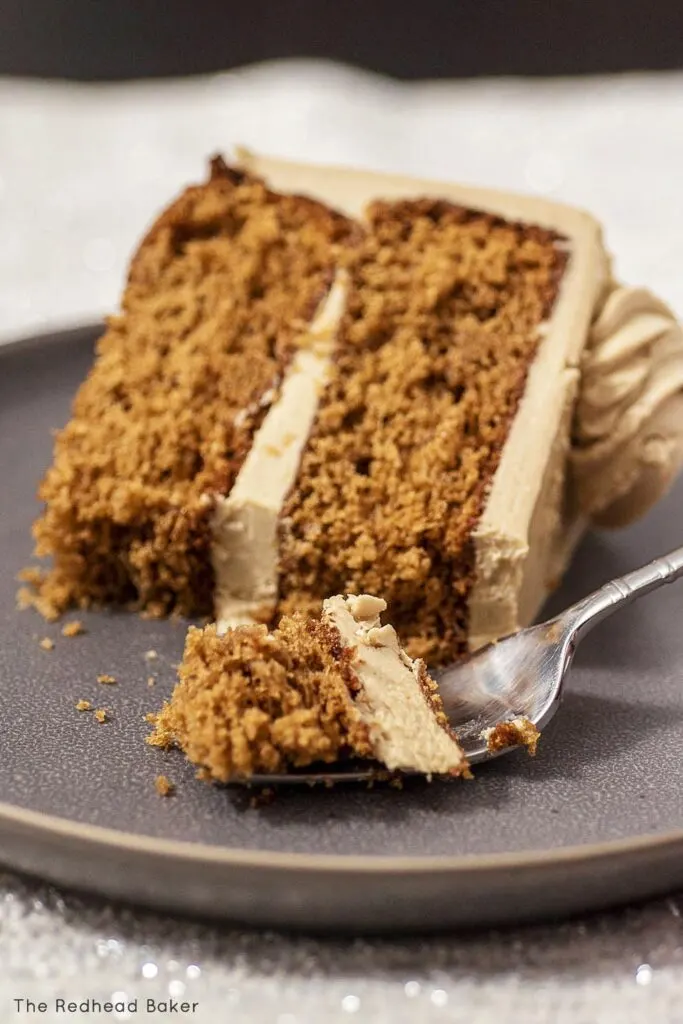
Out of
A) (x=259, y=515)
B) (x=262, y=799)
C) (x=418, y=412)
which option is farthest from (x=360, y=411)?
(x=262, y=799)

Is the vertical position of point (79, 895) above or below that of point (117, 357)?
below

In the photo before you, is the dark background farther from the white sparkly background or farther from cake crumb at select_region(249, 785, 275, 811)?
cake crumb at select_region(249, 785, 275, 811)

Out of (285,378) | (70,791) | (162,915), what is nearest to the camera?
(162,915)

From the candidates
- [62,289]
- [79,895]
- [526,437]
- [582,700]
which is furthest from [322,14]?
[79,895]

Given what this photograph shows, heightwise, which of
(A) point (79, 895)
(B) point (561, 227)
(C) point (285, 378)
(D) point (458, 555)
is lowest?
(A) point (79, 895)

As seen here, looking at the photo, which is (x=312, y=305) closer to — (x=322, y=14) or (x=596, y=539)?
(x=596, y=539)

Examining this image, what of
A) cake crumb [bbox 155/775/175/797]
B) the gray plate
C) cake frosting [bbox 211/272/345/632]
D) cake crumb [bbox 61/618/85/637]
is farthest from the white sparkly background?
cake frosting [bbox 211/272/345/632]

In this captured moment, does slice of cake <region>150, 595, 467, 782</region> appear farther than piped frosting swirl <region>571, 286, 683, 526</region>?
No
